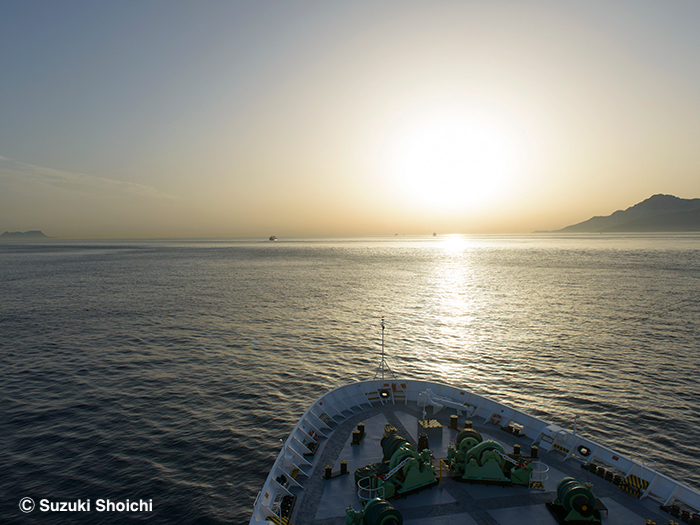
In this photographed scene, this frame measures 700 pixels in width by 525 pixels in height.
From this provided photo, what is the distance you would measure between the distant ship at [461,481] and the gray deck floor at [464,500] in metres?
0.05

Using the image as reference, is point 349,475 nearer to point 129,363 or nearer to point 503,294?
point 129,363

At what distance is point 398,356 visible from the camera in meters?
53.4

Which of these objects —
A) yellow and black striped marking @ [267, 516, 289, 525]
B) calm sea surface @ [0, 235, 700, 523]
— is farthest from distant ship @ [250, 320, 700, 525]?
calm sea surface @ [0, 235, 700, 523]

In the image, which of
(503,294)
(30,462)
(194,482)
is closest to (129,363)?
(30,462)

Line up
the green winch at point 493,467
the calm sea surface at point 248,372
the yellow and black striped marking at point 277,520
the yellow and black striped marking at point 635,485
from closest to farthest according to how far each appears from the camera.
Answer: the yellow and black striped marking at point 277,520
the yellow and black striped marking at point 635,485
the green winch at point 493,467
the calm sea surface at point 248,372

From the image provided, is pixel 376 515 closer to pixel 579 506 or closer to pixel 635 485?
pixel 579 506

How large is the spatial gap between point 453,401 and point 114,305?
86.1 metres

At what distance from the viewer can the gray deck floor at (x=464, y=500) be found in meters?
16.0

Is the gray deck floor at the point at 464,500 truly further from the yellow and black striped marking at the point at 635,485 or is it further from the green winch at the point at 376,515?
the green winch at the point at 376,515

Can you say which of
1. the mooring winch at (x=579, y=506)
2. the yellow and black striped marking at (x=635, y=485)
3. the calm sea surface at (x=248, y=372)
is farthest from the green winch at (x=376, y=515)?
the yellow and black striped marking at (x=635, y=485)

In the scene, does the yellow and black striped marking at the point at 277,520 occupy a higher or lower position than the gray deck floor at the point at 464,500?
higher

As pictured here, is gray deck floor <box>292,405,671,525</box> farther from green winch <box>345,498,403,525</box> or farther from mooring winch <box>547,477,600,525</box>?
green winch <box>345,498,403,525</box>

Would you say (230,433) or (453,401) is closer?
(453,401)

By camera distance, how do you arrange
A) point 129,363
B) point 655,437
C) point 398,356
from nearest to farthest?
point 655,437
point 129,363
point 398,356
